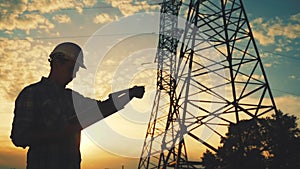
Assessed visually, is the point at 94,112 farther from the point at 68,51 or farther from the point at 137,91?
the point at 68,51

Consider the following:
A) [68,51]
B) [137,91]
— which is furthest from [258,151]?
[68,51]

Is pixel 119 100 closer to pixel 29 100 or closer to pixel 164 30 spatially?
pixel 29 100

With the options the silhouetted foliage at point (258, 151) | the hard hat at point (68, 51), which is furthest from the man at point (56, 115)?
the silhouetted foliage at point (258, 151)

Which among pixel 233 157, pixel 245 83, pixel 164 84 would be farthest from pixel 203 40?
pixel 164 84

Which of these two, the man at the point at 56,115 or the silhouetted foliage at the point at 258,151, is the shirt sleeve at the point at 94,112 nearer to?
the man at the point at 56,115

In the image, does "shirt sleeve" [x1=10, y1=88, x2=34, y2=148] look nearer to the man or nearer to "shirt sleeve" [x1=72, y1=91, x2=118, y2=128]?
the man

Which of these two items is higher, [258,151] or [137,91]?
[258,151]

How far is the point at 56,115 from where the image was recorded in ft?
6.77

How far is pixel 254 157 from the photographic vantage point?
1140 cm

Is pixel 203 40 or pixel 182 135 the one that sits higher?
pixel 203 40

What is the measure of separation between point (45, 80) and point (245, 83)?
10949 millimetres

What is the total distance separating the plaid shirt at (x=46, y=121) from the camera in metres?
1.96

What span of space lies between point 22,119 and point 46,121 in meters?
0.15

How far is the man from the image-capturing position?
6.49 feet
